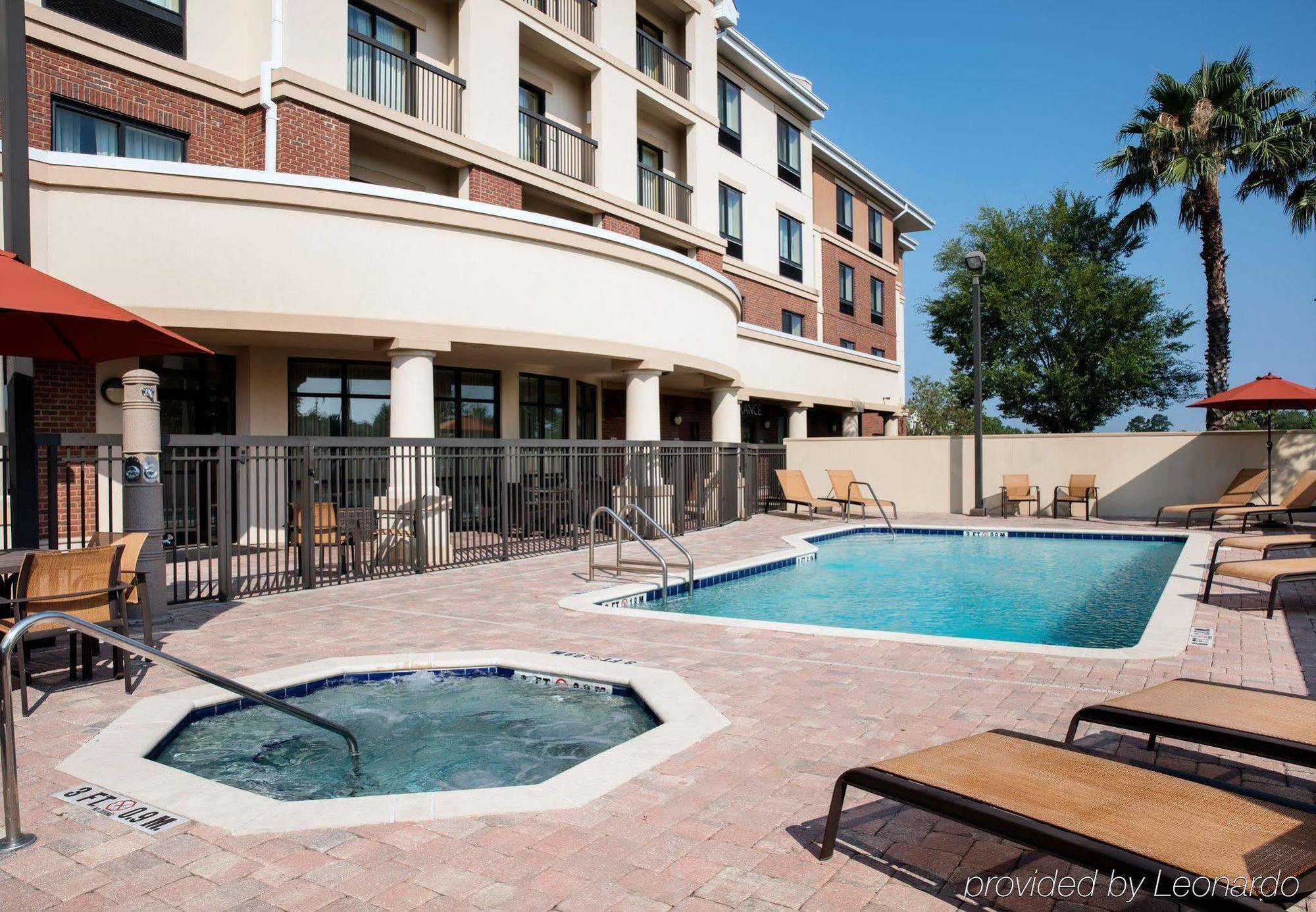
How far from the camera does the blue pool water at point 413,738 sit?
452 cm

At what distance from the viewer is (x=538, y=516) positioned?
13.4 m

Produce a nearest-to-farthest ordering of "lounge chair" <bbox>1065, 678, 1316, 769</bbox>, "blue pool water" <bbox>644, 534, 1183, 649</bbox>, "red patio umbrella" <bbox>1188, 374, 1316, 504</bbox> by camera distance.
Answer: "lounge chair" <bbox>1065, 678, 1316, 769</bbox>
"blue pool water" <bbox>644, 534, 1183, 649</bbox>
"red patio umbrella" <bbox>1188, 374, 1316, 504</bbox>

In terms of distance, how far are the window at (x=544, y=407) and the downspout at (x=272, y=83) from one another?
6.77m

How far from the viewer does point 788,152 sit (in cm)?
2952

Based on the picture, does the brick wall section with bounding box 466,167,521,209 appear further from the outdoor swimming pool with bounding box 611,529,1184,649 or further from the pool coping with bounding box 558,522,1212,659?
the outdoor swimming pool with bounding box 611,529,1184,649

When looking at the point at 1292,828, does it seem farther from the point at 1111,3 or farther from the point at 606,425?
the point at 1111,3

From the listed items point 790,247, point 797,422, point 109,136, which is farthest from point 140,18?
point 790,247

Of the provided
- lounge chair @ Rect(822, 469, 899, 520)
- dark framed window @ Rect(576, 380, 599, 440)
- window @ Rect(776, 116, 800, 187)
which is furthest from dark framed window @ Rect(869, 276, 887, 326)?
dark framed window @ Rect(576, 380, 599, 440)

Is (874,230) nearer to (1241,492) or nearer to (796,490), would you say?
(796,490)

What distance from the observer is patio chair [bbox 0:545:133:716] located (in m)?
5.53

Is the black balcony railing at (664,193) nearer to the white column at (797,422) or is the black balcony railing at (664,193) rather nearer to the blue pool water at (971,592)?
the white column at (797,422)

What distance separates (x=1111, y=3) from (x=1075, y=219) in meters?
25.0

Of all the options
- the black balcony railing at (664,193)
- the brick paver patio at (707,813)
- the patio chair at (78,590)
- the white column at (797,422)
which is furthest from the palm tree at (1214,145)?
the patio chair at (78,590)

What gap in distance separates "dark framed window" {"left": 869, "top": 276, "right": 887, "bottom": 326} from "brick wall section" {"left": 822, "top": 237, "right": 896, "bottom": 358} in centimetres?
12
